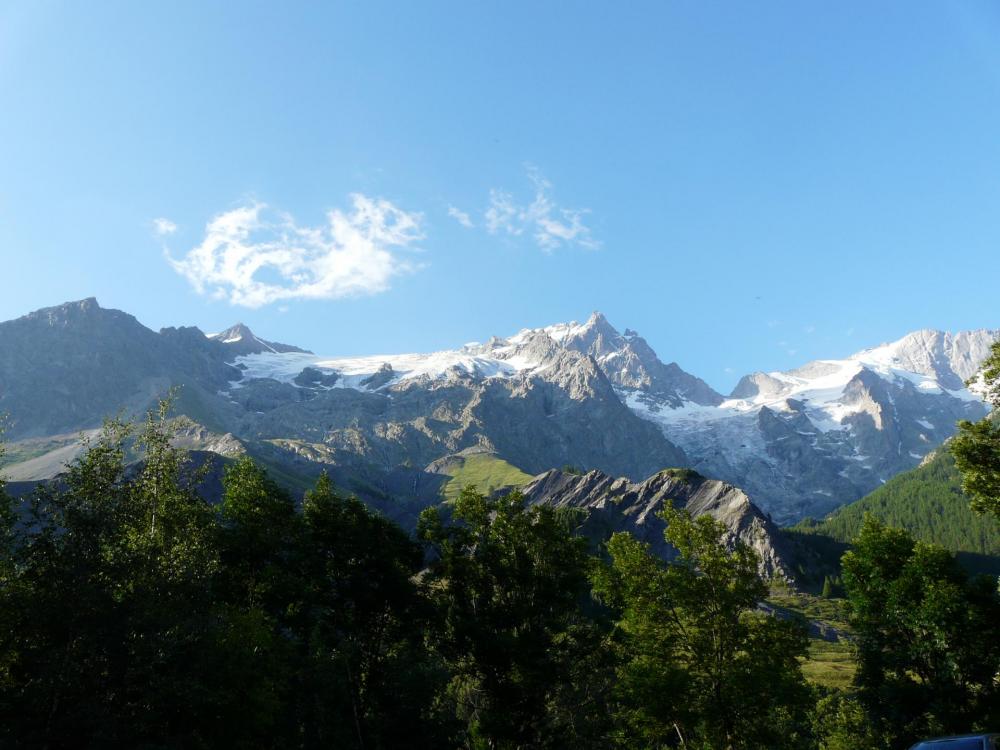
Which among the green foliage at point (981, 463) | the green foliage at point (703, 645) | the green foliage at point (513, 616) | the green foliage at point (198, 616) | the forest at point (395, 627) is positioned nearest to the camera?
the green foliage at point (198, 616)

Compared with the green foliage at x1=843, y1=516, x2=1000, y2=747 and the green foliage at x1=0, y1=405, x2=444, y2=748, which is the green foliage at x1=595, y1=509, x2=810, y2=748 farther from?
the green foliage at x1=0, y1=405, x2=444, y2=748

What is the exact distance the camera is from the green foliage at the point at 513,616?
37.0 meters

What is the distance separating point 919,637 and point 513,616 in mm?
24253

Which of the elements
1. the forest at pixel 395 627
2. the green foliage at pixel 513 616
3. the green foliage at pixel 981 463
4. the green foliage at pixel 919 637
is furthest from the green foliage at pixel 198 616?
the green foliage at pixel 981 463

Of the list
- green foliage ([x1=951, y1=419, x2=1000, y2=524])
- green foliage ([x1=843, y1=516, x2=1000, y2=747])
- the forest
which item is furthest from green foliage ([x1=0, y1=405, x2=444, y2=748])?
green foliage ([x1=951, y1=419, x2=1000, y2=524])

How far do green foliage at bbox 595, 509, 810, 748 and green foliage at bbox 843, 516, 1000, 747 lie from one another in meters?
9.49

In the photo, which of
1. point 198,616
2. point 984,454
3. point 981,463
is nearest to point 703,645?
point 981,463

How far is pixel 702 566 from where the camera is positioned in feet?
114

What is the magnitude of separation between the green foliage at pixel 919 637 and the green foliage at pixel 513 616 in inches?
689

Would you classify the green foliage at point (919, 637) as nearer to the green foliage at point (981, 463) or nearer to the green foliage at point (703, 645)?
the green foliage at point (703, 645)

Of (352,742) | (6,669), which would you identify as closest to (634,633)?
(352,742)

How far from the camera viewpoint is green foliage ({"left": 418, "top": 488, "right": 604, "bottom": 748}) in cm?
3700

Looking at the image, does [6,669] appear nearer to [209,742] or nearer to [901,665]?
[209,742]

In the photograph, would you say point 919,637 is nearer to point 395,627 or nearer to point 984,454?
point 984,454
